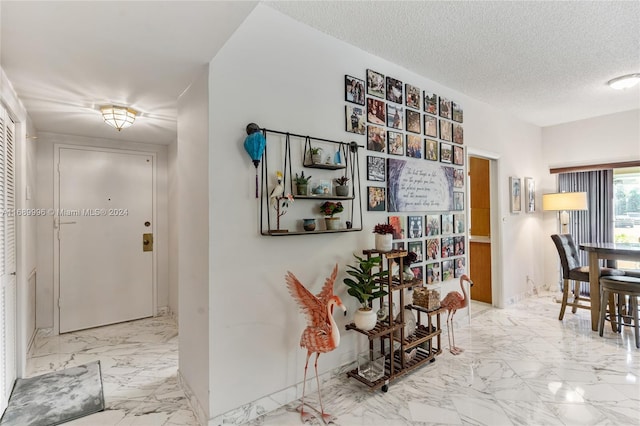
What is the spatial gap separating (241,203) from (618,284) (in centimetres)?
345

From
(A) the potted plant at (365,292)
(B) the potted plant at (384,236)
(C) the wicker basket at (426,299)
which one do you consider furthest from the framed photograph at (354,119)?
(C) the wicker basket at (426,299)

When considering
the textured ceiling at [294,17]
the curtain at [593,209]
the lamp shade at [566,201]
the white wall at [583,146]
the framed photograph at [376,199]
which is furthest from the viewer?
the curtain at [593,209]

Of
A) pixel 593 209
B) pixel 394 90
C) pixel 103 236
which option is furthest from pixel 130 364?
pixel 593 209

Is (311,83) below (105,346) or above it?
above

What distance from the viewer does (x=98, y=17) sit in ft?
4.54

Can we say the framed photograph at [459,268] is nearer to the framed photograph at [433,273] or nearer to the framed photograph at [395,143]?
the framed photograph at [433,273]

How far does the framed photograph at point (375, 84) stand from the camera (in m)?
2.53

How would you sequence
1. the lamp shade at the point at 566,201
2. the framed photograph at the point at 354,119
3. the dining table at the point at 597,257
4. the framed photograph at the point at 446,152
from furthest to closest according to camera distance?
1. the lamp shade at the point at 566,201
2. the framed photograph at the point at 446,152
3. the dining table at the point at 597,257
4. the framed photograph at the point at 354,119

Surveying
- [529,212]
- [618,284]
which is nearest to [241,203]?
[618,284]

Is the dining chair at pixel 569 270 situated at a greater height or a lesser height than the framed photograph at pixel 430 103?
lesser

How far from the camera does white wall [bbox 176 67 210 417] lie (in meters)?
1.77

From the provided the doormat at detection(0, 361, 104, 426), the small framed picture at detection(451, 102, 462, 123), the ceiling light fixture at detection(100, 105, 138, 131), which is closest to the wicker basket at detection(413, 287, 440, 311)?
the small framed picture at detection(451, 102, 462, 123)

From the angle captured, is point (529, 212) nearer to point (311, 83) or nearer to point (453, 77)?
point (453, 77)

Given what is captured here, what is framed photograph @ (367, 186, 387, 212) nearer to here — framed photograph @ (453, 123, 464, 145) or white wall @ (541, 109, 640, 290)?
framed photograph @ (453, 123, 464, 145)
